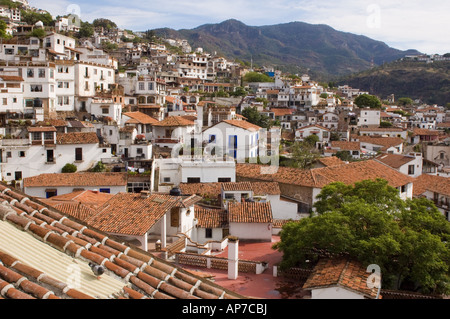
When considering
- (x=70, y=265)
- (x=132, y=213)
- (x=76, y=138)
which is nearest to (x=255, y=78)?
(x=76, y=138)

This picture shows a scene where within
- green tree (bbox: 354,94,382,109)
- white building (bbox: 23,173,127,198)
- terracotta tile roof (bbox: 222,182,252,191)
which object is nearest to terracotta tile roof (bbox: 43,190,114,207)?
white building (bbox: 23,173,127,198)

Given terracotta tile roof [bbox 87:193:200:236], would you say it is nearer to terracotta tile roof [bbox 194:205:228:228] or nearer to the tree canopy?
terracotta tile roof [bbox 194:205:228:228]

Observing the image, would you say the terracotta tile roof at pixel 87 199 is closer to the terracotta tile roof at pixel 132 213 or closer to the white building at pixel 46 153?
the terracotta tile roof at pixel 132 213

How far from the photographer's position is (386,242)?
10414mm

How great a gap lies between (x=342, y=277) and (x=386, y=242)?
2016mm

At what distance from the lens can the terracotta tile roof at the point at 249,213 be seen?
608 inches

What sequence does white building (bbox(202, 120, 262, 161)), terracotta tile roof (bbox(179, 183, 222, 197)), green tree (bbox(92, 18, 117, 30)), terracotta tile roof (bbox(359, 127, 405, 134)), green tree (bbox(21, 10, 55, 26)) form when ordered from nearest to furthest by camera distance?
terracotta tile roof (bbox(179, 183, 222, 197)) < white building (bbox(202, 120, 262, 161)) < terracotta tile roof (bbox(359, 127, 405, 134)) < green tree (bbox(21, 10, 55, 26)) < green tree (bbox(92, 18, 117, 30))

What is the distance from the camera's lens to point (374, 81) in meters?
103

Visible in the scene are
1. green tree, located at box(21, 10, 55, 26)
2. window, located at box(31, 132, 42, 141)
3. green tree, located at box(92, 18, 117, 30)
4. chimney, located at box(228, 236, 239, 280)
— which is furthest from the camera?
green tree, located at box(92, 18, 117, 30)

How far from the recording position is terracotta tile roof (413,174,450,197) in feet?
88.9

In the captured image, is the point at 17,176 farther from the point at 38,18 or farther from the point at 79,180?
the point at 38,18

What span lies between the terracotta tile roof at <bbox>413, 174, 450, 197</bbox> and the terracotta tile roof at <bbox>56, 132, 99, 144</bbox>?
21.0m

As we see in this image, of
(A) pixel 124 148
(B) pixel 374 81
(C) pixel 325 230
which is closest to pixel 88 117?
(A) pixel 124 148

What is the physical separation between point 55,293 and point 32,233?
0.89m
